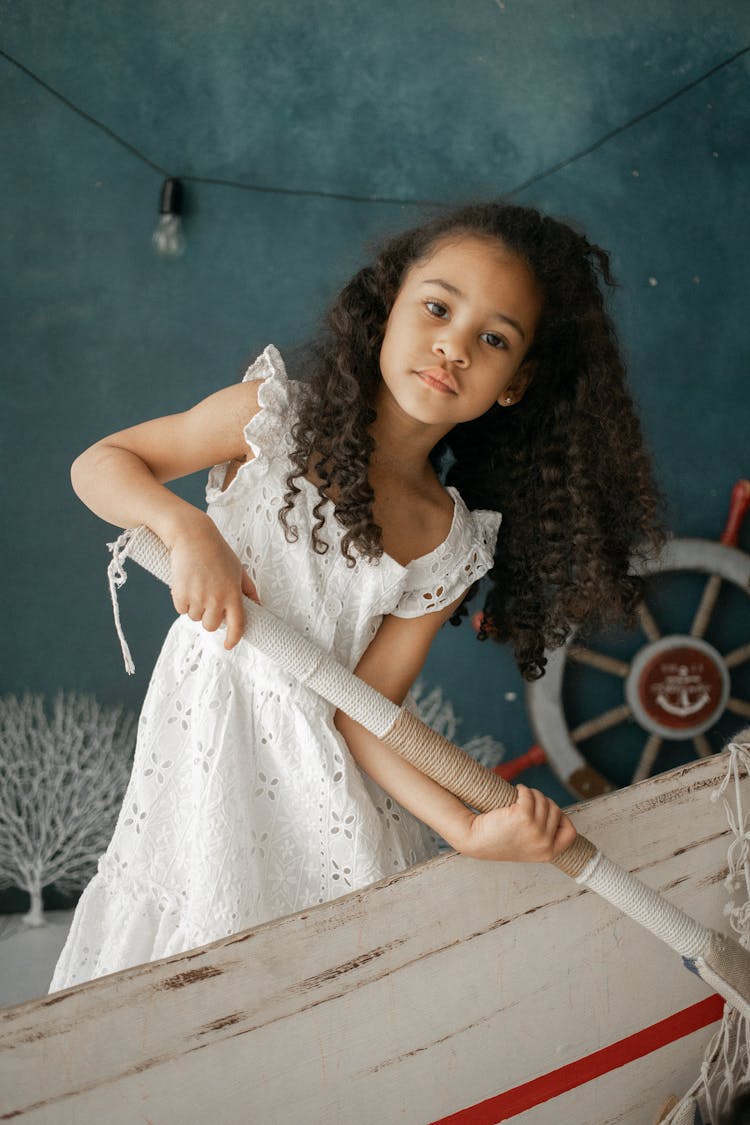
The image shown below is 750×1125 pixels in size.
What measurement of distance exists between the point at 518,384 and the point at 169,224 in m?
1.00

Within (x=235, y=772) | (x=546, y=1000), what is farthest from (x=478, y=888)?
(x=235, y=772)

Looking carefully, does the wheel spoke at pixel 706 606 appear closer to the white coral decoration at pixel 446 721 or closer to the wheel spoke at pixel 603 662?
the wheel spoke at pixel 603 662

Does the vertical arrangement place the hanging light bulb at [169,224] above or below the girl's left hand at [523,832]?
above

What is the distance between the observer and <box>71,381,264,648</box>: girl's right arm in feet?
3.03

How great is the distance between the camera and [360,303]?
3.68ft

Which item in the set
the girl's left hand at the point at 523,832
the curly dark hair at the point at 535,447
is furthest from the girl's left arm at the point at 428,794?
the curly dark hair at the point at 535,447

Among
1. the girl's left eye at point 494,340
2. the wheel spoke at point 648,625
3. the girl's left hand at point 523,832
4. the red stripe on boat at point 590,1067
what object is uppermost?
the wheel spoke at point 648,625

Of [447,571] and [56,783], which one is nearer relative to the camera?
[447,571]

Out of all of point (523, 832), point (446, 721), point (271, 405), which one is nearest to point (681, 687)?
point (446, 721)

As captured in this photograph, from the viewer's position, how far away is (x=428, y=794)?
41.1 inches

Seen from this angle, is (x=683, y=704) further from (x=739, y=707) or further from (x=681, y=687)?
(x=739, y=707)

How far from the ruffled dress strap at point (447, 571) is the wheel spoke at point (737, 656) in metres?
1.29

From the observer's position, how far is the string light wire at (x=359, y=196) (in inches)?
70.4

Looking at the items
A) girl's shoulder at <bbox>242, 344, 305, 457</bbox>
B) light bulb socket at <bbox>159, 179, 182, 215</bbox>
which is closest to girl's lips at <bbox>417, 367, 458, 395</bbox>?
girl's shoulder at <bbox>242, 344, 305, 457</bbox>
